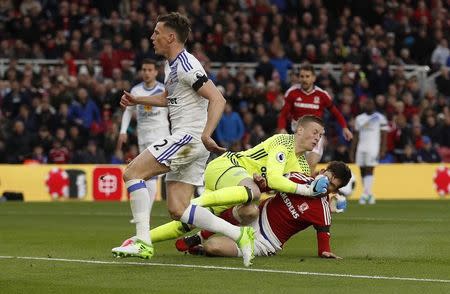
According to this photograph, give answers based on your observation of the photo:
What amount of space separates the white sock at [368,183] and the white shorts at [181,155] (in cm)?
1382

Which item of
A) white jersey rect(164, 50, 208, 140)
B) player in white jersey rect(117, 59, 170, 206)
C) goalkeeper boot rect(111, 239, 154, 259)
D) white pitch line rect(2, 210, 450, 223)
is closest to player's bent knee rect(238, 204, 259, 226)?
white jersey rect(164, 50, 208, 140)

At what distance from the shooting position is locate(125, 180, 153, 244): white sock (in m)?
11.6

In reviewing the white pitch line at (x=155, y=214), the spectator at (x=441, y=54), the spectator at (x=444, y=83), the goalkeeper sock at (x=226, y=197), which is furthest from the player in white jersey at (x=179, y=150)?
the spectator at (x=441, y=54)

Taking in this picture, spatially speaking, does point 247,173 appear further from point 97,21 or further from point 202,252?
point 97,21

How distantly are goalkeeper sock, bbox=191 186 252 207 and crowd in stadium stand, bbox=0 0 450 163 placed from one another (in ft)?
50.8

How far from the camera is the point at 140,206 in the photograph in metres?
11.7

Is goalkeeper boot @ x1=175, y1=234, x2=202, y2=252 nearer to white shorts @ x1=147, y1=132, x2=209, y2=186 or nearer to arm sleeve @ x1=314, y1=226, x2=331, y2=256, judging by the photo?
white shorts @ x1=147, y1=132, x2=209, y2=186

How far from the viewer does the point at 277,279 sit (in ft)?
33.7

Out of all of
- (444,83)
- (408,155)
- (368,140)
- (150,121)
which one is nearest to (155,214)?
(150,121)

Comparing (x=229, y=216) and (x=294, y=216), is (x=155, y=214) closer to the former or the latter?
(x=229, y=216)

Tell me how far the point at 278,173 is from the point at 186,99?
3.62 ft

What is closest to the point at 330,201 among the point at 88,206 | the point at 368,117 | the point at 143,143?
the point at 143,143

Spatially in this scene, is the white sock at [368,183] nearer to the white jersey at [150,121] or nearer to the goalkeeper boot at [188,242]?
the white jersey at [150,121]

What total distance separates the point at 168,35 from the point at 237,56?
792 inches
